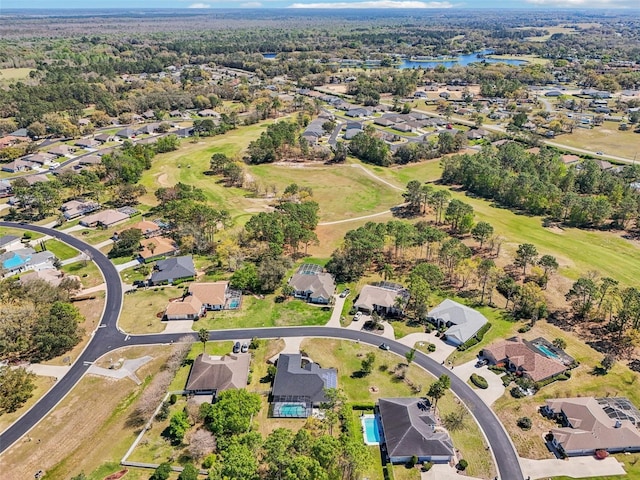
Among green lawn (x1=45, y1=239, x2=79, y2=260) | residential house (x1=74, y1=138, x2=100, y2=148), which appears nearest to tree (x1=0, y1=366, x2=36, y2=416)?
green lawn (x1=45, y1=239, x2=79, y2=260)

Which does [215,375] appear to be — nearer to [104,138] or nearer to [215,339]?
[215,339]

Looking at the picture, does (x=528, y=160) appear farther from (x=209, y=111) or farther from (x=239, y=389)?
(x=209, y=111)

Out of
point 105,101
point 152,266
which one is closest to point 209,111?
point 105,101

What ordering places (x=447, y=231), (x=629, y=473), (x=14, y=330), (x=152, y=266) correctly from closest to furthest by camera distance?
(x=629, y=473)
(x=14, y=330)
(x=152, y=266)
(x=447, y=231)

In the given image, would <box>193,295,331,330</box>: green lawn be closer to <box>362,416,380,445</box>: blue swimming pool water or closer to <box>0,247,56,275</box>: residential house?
<box>362,416,380,445</box>: blue swimming pool water

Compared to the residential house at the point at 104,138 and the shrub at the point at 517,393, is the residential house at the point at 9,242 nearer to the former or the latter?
the residential house at the point at 104,138

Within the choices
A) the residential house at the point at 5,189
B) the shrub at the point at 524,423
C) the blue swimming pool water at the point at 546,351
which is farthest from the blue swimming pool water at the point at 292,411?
the residential house at the point at 5,189

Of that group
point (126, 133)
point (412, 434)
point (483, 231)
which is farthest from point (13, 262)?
point (126, 133)
